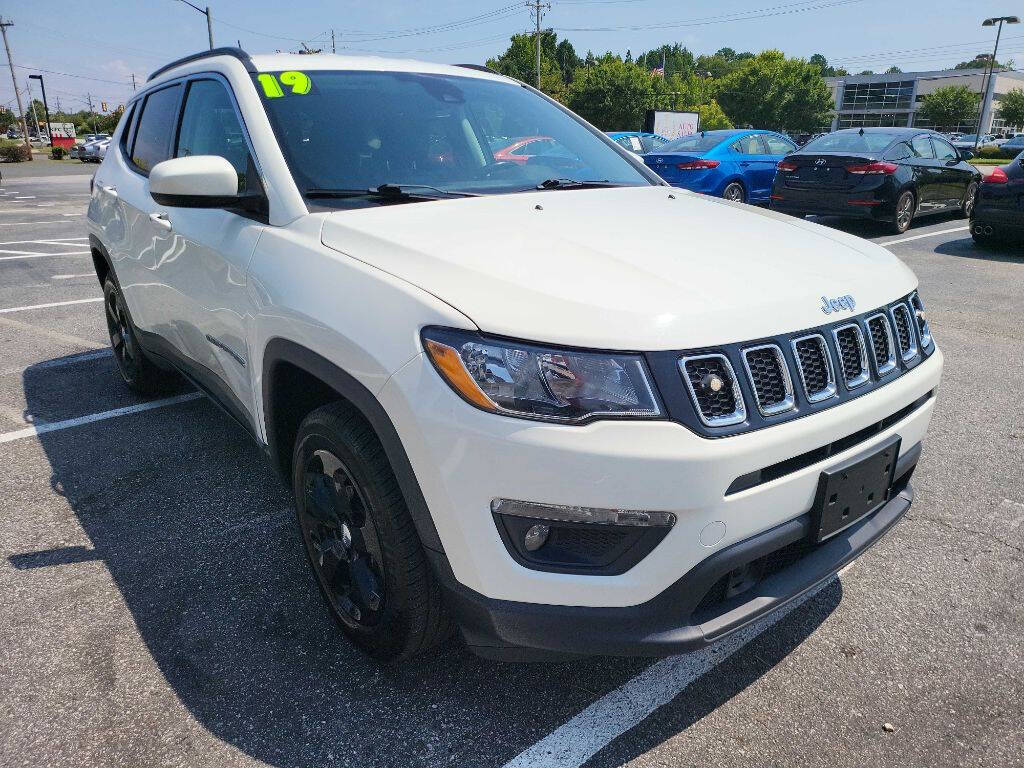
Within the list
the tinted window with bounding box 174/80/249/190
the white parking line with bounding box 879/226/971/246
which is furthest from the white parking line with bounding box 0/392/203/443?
the white parking line with bounding box 879/226/971/246

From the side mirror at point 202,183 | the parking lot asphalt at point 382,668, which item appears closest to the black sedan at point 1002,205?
the parking lot asphalt at point 382,668

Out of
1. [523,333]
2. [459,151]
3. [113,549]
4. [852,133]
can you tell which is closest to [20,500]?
[113,549]

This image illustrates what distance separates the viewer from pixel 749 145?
477 inches

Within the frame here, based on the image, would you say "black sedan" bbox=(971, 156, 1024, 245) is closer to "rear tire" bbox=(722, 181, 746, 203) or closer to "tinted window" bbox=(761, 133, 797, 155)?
"rear tire" bbox=(722, 181, 746, 203)

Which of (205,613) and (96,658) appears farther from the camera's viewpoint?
(205,613)

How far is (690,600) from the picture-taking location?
5.59 ft

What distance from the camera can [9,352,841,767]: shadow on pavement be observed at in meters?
1.98

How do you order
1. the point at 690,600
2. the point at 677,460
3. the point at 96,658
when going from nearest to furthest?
the point at 677,460 < the point at 690,600 < the point at 96,658

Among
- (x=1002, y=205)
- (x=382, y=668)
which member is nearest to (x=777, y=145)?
(x=1002, y=205)

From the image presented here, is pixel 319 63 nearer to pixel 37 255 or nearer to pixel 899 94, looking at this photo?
pixel 37 255

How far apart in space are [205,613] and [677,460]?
5.66 ft

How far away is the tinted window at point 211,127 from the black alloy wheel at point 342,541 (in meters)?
1.14

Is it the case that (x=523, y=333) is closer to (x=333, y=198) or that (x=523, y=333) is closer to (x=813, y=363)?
(x=813, y=363)

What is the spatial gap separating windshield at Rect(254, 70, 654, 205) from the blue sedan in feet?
28.0
